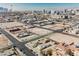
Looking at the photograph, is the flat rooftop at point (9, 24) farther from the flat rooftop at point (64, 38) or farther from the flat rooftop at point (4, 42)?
the flat rooftop at point (64, 38)

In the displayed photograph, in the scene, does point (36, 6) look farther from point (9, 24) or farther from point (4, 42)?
point (4, 42)

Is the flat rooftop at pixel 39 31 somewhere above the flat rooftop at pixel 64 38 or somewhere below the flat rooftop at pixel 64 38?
above

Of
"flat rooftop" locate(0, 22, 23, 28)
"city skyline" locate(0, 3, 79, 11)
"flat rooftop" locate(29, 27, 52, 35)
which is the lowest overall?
"flat rooftop" locate(29, 27, 52, 35)

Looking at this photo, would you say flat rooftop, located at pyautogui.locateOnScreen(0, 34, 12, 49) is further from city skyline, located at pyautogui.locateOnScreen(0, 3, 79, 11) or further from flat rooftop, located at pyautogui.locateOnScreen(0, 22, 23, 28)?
city skyline, located at pyautogui.locateOnScreen(0, 3, 79, 11)

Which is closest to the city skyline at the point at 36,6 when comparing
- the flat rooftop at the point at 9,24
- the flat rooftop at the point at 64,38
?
the flat rooftop at the point at 9,24

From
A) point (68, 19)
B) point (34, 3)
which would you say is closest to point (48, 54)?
point (68, 19)

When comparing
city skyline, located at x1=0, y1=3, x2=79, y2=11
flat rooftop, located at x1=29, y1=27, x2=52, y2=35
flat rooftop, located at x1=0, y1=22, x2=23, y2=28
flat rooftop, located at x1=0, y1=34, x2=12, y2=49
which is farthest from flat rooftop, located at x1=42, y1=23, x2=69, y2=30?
flat rooftop, located at x1=0, y1=34, x2=12, y2=49

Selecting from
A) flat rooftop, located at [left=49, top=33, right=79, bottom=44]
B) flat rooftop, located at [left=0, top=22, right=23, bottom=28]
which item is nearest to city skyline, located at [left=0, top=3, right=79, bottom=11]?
flat rooftop, located at [left=0, top=22, right=23, bottom=28]

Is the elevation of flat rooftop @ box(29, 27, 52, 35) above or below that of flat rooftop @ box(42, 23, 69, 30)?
below

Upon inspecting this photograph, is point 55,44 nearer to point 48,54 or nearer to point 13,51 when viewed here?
point 48,54

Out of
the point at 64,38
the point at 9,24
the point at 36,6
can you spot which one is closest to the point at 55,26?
the point at 64,38

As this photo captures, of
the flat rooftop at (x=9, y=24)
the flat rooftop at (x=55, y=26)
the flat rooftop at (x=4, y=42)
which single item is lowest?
the flat rooftop at (x=4, y=42)
